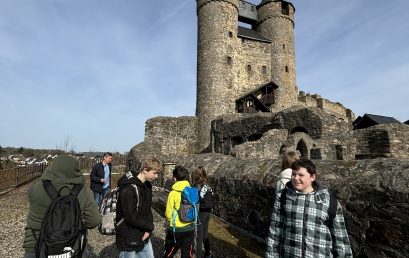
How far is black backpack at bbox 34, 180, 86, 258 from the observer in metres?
2.27

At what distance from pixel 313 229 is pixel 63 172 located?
228 cm

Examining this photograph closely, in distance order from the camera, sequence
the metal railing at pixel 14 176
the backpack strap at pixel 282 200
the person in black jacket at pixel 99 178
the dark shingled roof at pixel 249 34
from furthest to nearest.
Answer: the dark shingled roof at pixel 249 34 < the metal railing at pixel 14 176 < the person in black jacket at pixel 99 178 < the backpack strap at pixel 282 200

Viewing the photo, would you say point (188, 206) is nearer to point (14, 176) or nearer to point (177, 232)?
point (177, 232)

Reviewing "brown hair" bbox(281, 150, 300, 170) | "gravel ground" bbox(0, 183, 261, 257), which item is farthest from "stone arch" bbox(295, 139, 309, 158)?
"brown hair" bbox(281, 150, 300, 170)

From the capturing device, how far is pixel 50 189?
2.46m

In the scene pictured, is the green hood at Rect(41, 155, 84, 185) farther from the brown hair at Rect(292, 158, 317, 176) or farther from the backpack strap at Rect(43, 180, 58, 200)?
the brown hair at Rect(292, 158, 317, 176)

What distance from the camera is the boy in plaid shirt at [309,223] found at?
239 cm

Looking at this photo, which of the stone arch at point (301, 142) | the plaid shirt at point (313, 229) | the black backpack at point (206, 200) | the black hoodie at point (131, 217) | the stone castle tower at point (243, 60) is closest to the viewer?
the plaid shirt at point (313, 229)

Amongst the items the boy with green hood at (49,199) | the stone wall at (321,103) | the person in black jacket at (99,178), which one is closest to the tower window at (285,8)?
the stone wall at (321,103)

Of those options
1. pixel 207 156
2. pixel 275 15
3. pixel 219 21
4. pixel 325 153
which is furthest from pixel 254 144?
pixel 275 15

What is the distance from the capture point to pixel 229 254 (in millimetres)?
4688

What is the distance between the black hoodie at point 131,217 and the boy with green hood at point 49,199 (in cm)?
31

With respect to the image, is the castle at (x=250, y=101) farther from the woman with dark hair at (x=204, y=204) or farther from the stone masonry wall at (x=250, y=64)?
the woman with dark hair at (x=204, y=204)

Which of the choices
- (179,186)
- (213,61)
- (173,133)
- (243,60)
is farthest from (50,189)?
(243,60)
